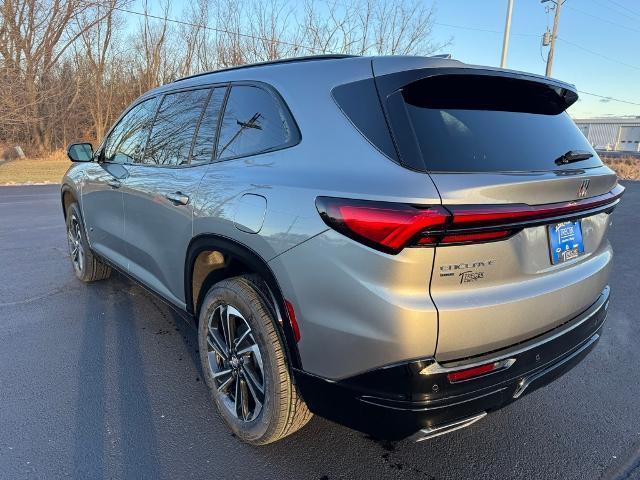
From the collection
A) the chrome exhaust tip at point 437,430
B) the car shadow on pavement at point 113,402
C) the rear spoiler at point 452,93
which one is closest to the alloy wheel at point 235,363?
the car shadow on pavement at point 113,402

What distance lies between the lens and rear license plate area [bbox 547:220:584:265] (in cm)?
194

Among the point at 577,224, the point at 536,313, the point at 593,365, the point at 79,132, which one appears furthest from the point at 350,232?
the point at 79,132

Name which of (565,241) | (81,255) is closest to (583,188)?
(565,241)

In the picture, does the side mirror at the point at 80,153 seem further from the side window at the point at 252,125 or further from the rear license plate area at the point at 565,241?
the rear license plate area at the point at 565,241

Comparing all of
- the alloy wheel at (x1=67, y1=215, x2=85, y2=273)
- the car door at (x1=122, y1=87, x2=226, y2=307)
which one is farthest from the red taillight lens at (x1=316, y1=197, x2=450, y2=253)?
the alloy wheel at (x1=67, y1=215, x2=85, y2=273)

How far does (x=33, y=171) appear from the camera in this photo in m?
18.9

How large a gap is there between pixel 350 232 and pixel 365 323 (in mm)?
340

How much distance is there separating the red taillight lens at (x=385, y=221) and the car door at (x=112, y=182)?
7.63 feet

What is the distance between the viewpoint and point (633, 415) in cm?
275

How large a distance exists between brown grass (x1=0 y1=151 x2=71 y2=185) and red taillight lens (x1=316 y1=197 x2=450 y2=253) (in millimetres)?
16435

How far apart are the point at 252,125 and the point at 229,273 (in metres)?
0.81

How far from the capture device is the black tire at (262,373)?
7.00ft

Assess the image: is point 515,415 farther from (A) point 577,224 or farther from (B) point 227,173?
(B) point 227,173

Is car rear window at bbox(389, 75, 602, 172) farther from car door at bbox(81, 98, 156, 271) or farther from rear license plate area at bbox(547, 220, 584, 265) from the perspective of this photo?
car door at bbox(81, 98, 156, 271)
